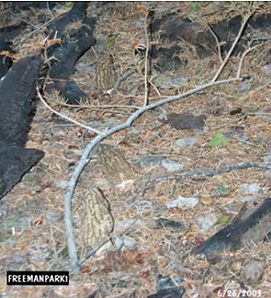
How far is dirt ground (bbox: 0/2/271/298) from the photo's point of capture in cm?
256

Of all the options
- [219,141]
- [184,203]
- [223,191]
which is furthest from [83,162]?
[219,141]

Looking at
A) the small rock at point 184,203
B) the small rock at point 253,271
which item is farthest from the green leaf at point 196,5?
the small rock at point 253,271

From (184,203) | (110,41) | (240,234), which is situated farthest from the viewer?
(110,41)

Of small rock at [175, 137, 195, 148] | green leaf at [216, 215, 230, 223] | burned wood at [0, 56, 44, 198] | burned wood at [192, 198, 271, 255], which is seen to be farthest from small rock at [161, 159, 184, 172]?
burned wood at [0, 56, 44, 198]

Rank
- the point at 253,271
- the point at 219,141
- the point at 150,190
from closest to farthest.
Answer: the point at 253,271 < the point at 150,190 < the point at 219,141

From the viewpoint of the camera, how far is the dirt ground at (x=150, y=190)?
8.39 feet

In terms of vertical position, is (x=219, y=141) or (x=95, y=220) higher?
(x=95, y=220)

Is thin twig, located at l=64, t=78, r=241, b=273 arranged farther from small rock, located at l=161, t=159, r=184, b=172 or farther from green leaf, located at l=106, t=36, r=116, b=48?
green leaf, located at l=106, t=36, r=116, b=48

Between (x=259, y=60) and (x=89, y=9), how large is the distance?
2.41 metres

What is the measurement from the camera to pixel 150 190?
3240 millimetres

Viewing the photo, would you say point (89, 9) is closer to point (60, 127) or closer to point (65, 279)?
point (60, 127)

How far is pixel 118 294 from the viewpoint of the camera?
8.10 ft

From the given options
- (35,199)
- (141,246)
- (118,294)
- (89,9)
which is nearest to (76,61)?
(89,9)

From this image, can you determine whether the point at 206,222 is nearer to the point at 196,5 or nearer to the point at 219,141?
the point at 219,141
